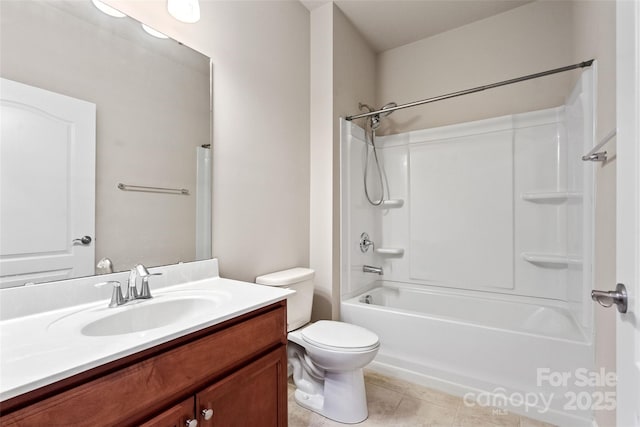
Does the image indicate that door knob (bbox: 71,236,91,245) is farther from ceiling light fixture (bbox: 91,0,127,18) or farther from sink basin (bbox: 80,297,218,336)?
ceiling light fixture (bbox: 91,0,127,18)

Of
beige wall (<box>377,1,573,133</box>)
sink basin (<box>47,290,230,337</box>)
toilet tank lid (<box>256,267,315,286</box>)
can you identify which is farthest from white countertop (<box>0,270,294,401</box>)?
beige wall (<box>377,1,573,133</box>)

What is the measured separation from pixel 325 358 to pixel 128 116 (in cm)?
151

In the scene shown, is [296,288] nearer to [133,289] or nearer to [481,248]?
[133,289]

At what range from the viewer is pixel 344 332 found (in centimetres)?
174

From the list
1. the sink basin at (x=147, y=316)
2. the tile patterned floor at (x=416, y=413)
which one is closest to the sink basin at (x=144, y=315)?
the sink basin at (x=147, y=316)

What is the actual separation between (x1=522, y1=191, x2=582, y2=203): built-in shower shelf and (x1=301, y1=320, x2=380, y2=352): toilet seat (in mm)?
1612

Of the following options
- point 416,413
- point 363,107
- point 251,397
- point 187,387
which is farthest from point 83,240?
point 363,107

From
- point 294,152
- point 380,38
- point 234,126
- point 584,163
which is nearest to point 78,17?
point 234,126

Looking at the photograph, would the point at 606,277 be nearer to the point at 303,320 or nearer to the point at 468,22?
the point at 303,320

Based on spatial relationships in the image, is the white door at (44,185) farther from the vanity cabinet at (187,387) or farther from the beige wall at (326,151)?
the beige wall at (326,151)

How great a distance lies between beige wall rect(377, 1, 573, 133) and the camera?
2273 mm

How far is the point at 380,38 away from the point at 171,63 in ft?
6.73

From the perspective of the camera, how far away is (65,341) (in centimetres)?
77

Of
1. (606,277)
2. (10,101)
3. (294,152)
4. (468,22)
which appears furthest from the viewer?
(468,22)
